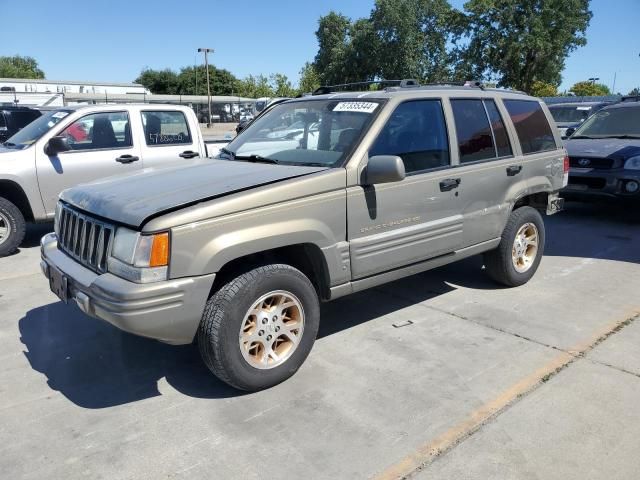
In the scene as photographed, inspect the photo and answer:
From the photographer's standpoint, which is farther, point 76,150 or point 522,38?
point 522,38

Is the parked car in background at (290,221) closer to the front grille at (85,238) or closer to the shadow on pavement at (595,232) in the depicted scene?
the front grille at (85,238)

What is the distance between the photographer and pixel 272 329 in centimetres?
331

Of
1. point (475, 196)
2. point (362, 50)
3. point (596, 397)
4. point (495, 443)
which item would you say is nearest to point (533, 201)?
point (475, 196)

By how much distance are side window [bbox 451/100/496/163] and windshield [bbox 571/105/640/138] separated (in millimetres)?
5107

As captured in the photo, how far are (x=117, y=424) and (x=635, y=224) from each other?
7.82m

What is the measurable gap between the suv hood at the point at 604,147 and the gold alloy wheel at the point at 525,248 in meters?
3.45

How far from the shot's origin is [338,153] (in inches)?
146

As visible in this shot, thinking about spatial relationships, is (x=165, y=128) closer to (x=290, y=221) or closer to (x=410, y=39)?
(x=290, y=221)

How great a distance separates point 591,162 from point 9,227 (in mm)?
8093

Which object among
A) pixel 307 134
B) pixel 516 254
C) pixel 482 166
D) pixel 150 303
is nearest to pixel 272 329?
pixel 150 303

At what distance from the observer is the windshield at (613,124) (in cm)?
858

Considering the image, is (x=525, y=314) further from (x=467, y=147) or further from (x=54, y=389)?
(x=54, y=389)

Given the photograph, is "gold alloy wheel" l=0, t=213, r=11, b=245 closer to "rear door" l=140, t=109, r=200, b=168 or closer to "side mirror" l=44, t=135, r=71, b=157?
"side mirror" l=44, t=135, r=71, b=157

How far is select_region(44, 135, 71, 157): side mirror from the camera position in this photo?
6.47 metres
